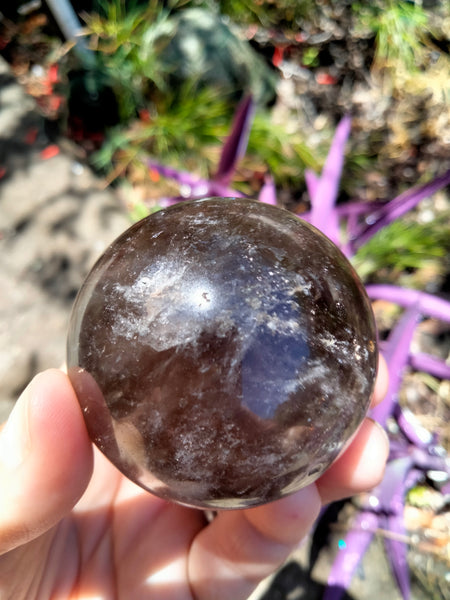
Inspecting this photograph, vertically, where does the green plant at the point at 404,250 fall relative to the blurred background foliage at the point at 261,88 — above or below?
below

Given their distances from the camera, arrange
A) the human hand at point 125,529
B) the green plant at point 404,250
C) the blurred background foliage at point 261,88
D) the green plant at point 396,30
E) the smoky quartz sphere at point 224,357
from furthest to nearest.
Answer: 1. the green plant at point 396,30
2. the blurred background foliage at point 261,88
3. the green plant at point 404,250
4. the human hand at point 125,529
5. the smoky quartz sphere at point 224,357

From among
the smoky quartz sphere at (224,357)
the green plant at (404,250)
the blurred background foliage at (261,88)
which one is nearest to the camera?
the smoky quartz sphere at (224,357)

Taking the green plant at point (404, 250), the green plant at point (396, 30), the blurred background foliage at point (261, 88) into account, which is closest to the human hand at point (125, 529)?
the green plant at point (404, 250)

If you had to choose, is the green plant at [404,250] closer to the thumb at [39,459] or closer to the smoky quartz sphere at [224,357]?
the smoky quartz sphere at [224,357]

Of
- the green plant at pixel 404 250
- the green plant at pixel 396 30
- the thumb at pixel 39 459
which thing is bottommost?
the green plant at pixel 404 250

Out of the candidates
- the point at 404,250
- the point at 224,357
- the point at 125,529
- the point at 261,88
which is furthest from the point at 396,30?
the point at 125,529

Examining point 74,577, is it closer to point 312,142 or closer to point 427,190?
point 427,190

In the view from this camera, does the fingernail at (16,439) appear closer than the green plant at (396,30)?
Yes
